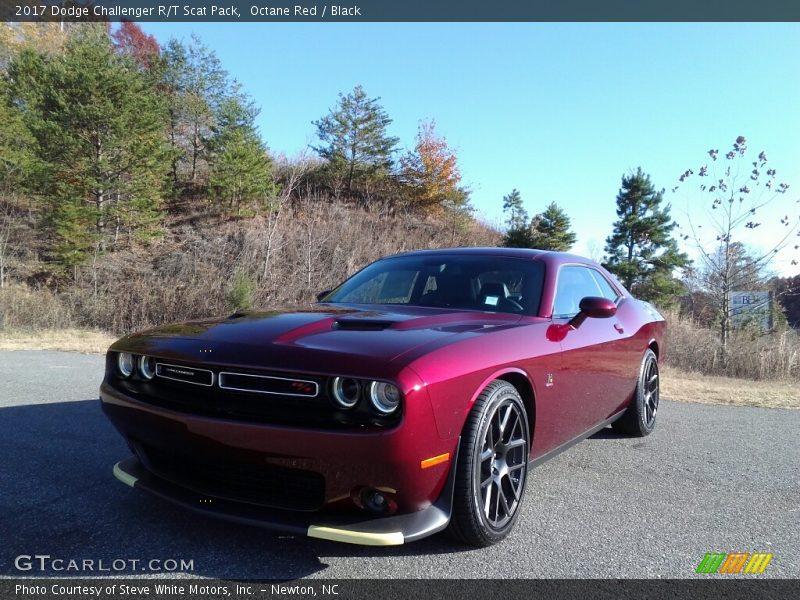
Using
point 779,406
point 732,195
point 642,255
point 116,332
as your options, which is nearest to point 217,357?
point 779,406

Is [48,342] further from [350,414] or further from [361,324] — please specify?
[350,414]

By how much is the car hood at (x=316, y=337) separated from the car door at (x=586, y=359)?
1.42 feet

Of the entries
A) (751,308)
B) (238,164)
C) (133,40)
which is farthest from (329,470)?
(133,40)

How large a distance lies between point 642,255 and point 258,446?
3004 cm

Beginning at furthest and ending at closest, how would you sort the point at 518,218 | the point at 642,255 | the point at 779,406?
the point at 518,218
the point at 642,255
the point at 779,406

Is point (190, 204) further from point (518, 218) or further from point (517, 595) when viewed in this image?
point (517, 595)

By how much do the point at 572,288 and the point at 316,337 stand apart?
2113 mm

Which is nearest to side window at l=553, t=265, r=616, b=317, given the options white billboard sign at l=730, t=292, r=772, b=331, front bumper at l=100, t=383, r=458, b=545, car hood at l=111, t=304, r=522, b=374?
car hood at l=111, t=304, r=522, b=374

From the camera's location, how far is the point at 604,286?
4504 mm

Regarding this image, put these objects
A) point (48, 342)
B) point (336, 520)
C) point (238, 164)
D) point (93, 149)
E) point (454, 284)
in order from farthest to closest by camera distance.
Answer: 1. point (238, 164)
2. point (93, 149)
3. point (48, 342)
4. point (454, 284)
5. point (336, 520)

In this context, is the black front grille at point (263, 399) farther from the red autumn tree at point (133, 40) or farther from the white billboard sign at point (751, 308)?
the red autumn tree at point (133, 40)

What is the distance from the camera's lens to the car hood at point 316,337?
2146 mm

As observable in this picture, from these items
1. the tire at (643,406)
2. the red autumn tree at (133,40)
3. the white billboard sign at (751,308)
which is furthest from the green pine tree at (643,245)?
the red autumn tree at (133,40)

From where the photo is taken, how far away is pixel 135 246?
26172mm
